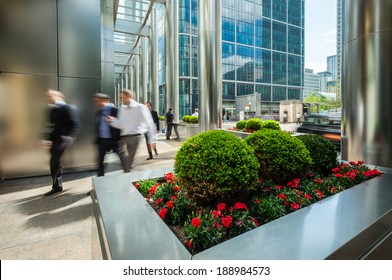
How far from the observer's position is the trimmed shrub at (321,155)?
3900 millimetres

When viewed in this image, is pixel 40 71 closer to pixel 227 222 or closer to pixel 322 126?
pixel 227 222

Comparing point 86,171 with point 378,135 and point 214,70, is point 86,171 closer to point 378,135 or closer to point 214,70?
point 378,135

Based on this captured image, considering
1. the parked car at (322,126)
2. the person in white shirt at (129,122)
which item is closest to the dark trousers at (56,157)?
the person in white shirt at (129,122)

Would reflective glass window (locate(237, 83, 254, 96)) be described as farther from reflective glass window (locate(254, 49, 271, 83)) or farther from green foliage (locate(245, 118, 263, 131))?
green foliage (locate(245, 118, 263, 131))

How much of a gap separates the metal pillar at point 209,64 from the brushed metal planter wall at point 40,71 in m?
7.03

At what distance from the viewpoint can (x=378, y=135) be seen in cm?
468

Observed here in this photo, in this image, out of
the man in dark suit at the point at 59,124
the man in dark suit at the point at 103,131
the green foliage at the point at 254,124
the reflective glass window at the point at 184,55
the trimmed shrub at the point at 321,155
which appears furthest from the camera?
the reflective glass window at the point at 184,55

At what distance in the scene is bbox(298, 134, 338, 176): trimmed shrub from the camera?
12.8 ft

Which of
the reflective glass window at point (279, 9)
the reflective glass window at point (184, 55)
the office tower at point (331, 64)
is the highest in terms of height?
the office tower at point (331, 64)

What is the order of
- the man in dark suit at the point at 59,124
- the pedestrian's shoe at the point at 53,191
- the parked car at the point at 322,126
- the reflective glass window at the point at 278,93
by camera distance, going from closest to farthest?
the man in dark suit at the point at 59,124 → the pedestrian's shoe at the point at 53,191 → the parked car at the point at 322,126 → the reflective glass window at the point at 278,93

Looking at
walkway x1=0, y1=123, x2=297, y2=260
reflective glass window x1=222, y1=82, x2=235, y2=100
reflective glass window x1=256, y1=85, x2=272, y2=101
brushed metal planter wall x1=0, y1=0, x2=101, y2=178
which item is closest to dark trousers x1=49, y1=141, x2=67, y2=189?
walkway x1=0, y1=123, x2=297, y2=260

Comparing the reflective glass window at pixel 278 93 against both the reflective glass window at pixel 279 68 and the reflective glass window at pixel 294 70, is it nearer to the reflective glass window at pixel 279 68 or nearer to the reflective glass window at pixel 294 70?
the reflective glass window at pixel 279 68

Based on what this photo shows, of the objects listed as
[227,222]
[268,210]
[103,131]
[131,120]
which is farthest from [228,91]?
[227,222]
